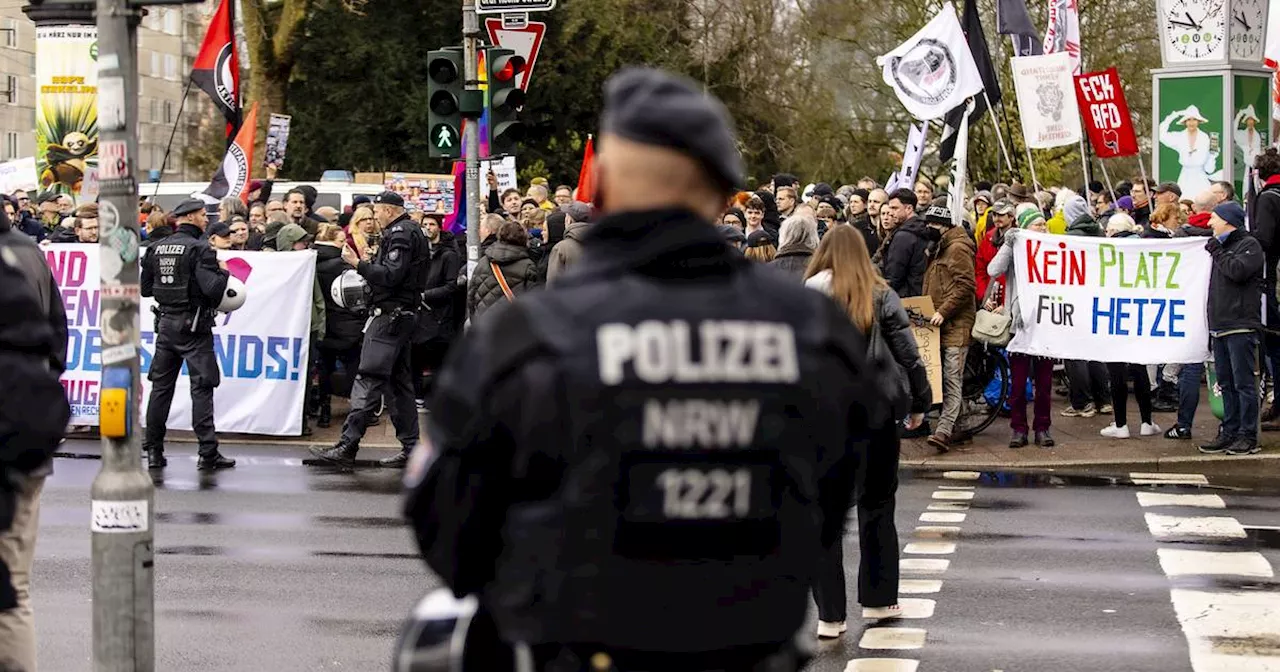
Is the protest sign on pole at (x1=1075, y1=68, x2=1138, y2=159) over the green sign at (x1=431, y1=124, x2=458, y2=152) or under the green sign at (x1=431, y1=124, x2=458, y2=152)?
over

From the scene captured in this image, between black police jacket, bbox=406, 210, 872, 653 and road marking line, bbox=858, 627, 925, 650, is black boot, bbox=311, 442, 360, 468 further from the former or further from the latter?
→ black police jacket, bbox=406, 210, 872, 653

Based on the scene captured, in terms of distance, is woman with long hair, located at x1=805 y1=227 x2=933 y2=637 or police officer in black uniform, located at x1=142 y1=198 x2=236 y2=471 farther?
police officer in black uniform, located at x1=142 y1=198 x2=236 y2=471

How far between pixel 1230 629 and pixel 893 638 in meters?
1.47

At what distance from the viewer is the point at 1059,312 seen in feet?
51.0

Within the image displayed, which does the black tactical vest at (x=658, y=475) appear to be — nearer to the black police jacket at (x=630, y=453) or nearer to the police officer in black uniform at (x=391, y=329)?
the black police jacket at (x=630, y=453)

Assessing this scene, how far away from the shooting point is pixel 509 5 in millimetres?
16016

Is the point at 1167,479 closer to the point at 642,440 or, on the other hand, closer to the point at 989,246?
the point at 989,246

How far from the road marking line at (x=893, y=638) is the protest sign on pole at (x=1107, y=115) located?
11747 millimetres

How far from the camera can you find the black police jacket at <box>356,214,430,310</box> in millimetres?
14086

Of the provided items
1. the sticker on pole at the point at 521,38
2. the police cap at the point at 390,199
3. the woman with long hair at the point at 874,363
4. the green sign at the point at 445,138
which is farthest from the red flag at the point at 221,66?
the woman with long hair at the point at 874,363

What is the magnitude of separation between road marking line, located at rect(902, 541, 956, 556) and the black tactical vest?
734 cm

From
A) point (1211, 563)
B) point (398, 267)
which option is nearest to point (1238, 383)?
point (1211, 563)

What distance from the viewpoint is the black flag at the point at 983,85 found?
1866 centimetres

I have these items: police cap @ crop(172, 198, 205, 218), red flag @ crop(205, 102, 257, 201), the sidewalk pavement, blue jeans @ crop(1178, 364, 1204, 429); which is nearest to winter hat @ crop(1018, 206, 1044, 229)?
the sidewalk pavement
